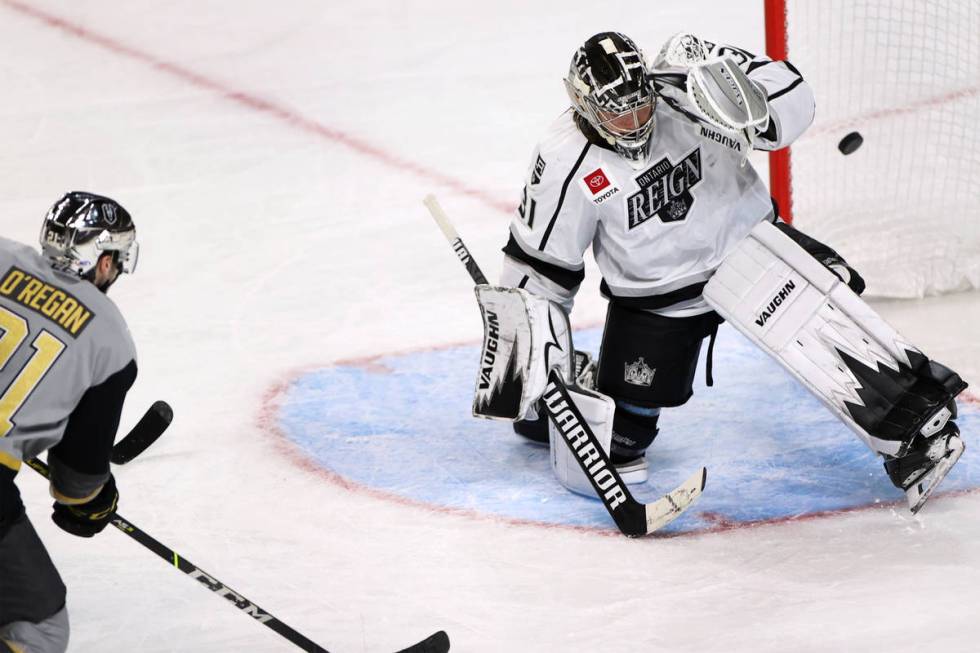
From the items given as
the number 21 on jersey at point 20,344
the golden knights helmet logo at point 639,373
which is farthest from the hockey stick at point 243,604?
the golden knights helmet logo at point 639,373

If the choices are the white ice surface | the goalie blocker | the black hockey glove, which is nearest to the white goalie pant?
the goalie blocker

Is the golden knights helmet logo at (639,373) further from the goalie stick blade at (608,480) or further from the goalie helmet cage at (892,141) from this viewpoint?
the goalie helmet cage at (892,141)

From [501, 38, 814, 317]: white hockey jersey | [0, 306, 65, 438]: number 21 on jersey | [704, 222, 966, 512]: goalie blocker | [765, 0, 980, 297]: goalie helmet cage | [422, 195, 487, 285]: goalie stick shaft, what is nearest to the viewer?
[0, 306, 65, 438]: number 21 on jersey

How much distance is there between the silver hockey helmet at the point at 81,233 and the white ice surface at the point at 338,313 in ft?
3.02

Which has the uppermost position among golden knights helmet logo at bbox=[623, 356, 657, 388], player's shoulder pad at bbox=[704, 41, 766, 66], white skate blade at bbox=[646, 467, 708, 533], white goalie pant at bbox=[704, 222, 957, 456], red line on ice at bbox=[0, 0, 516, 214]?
player's shoulder pad at bbox=[704, 41, 766, 66]

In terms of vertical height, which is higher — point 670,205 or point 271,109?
point 670,205

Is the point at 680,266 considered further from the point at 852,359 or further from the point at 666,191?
the point at 852,359

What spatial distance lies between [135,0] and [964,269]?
525 cm

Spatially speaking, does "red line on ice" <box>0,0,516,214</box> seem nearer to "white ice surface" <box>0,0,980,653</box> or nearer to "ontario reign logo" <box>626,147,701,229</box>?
"white ice surface" <box>0,0,980,653</box>

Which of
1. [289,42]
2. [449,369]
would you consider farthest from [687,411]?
[289,42]

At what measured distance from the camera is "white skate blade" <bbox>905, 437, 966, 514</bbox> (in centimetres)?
330

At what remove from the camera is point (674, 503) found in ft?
11.0

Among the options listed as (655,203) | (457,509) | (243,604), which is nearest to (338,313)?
(457,509)

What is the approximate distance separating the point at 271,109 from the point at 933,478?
425 cm
